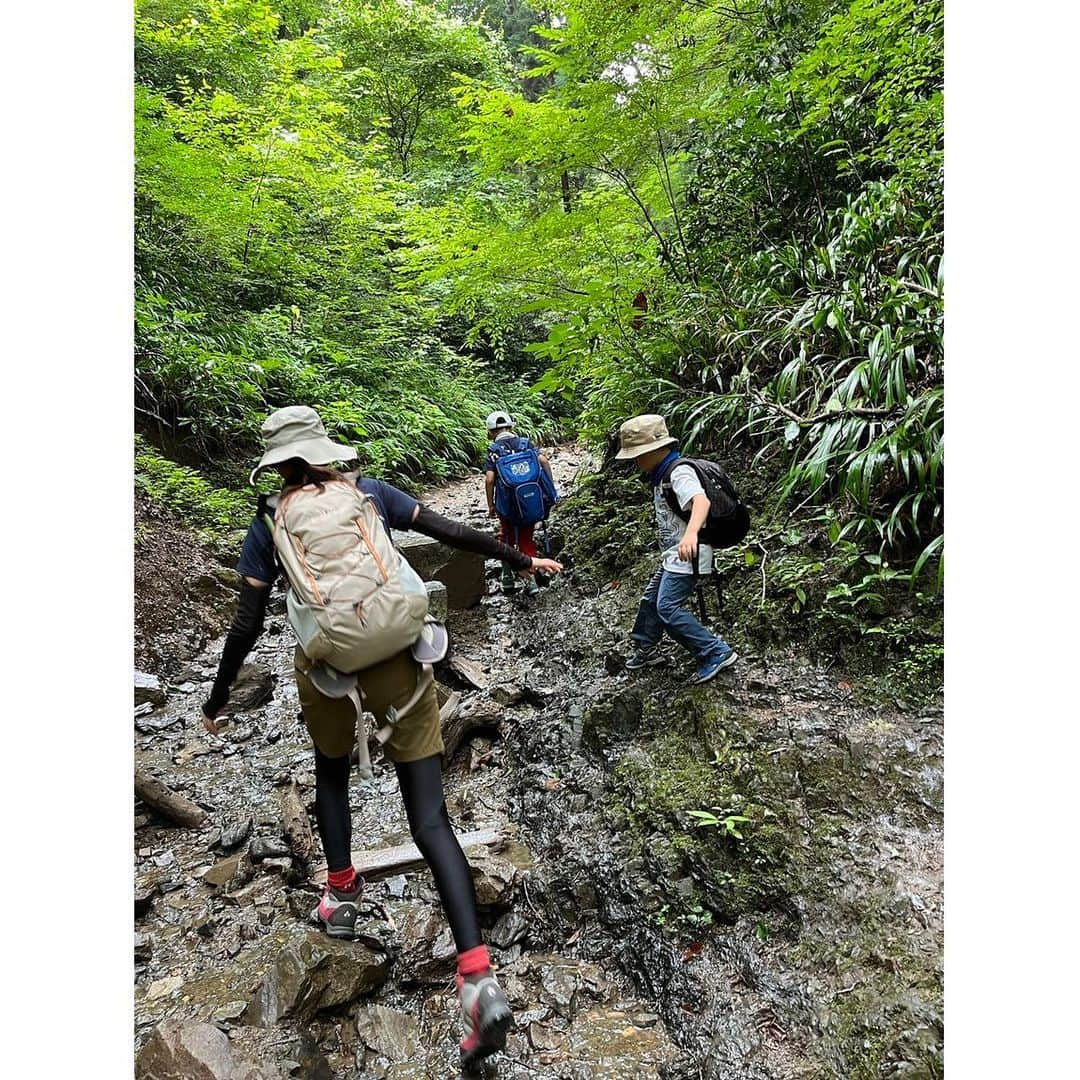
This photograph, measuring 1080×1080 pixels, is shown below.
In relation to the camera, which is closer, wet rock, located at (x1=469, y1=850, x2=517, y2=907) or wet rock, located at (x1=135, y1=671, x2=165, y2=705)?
wet rock, located at (x1=469, y1=850, x2=517, y2=907)

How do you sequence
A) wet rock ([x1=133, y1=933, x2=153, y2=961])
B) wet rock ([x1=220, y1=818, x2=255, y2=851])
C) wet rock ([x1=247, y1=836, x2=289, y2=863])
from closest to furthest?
wet rock ([x1=133, y1=933, x2=153, y2=961]) → wet rock ([x1=247, y1=836, x2=289, y2=863]) → wet rock ([x1=220, y1=818, x2=255, y2=851])

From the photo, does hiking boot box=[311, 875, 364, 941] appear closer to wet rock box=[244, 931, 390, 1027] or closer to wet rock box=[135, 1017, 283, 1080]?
wet rock box=[244, 931, 390, 1027]

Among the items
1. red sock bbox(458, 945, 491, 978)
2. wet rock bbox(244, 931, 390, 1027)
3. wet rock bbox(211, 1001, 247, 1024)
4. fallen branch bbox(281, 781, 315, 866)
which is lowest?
fallen branch bbox(281, 781, 315, 866)

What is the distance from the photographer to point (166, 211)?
9867 mm

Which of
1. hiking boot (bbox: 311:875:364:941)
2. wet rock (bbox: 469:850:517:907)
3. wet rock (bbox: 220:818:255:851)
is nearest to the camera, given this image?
hiking boot (bbox: 311:875:364:941)

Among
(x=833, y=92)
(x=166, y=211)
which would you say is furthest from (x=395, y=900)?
(x=166, y=211)

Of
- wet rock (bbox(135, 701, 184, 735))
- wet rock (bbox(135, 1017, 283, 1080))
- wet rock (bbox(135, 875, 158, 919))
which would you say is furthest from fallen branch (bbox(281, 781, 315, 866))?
wet rock (bbox(135, 701, 184, 735))

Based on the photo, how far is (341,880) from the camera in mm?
3084

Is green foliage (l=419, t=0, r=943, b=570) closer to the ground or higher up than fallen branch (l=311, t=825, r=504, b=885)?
higher up

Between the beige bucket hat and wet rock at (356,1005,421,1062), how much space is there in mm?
2264

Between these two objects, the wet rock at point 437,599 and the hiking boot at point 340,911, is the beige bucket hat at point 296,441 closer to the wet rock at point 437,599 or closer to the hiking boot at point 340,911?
the hiking boot at point 340,911

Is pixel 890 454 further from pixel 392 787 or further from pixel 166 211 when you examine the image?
A: pixel 166 211

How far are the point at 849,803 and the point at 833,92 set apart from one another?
6022mm

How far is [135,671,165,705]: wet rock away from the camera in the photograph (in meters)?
5.41
